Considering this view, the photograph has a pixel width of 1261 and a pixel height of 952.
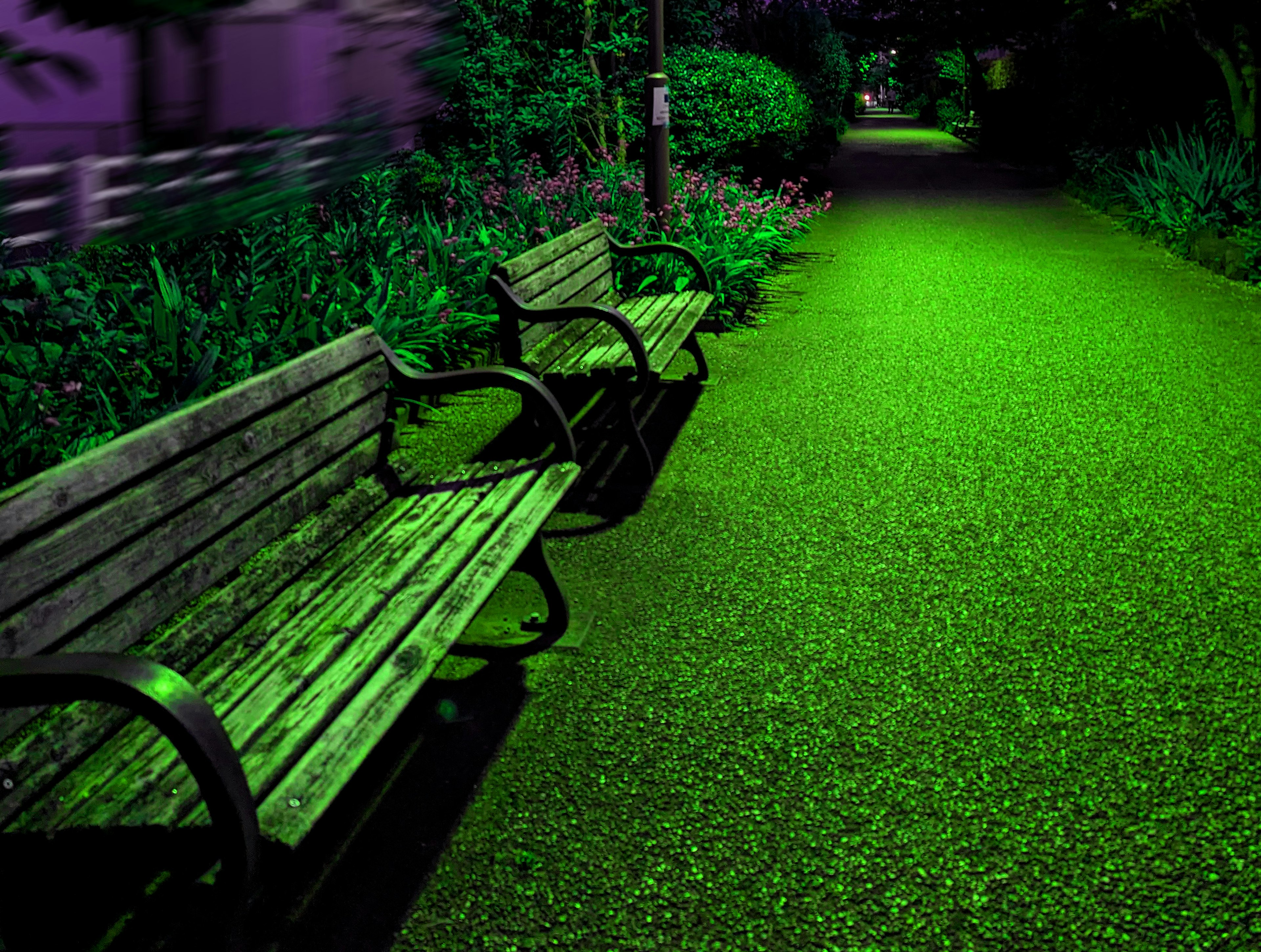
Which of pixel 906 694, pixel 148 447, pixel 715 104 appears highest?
pixel 715 104

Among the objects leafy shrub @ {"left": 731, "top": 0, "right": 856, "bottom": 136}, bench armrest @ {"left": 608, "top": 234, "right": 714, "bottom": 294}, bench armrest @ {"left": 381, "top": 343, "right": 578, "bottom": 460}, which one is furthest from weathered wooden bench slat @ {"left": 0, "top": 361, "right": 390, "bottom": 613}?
leafy shrub @ {"left": 731, "top": 0, "right": 856, "bottom": 136}

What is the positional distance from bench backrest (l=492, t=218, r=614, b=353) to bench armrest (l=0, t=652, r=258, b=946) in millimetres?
3130

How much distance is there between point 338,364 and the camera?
125 inches

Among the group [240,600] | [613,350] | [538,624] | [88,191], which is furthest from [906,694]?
[88,191]

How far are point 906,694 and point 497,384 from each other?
1.51m

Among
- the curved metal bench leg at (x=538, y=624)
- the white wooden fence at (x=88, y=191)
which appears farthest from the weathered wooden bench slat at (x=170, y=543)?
the white wooden fence at (x=88, y=191)

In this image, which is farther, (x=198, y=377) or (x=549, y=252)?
(x=549, y=252)

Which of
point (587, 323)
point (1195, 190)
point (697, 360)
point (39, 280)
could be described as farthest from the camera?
point (1195, 190)

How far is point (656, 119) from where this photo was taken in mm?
8406

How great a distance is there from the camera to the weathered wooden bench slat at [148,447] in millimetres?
1949

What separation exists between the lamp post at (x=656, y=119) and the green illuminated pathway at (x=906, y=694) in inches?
112

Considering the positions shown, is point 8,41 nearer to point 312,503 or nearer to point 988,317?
point 312,503

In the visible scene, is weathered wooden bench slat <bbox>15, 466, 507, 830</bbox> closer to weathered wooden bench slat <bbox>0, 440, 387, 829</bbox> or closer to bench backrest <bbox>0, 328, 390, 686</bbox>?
weathered wooden bench slat <bbox>0, 440, 387, 829</bbox>

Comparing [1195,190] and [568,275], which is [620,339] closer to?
[568,275]
